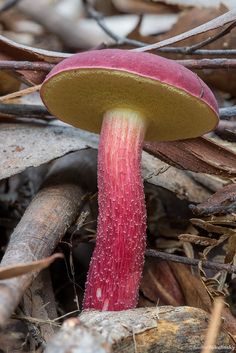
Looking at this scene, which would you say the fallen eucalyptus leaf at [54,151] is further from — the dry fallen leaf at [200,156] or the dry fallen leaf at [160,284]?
the dry fallen leaf at [160,284]

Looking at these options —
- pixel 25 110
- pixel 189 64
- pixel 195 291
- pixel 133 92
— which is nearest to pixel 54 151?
pixel 25 110

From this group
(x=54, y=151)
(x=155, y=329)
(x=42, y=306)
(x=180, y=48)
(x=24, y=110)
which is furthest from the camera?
(x=180, y=48)

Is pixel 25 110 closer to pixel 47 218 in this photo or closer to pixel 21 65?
pixel 21 65

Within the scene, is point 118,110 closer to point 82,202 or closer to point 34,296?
point 82,202

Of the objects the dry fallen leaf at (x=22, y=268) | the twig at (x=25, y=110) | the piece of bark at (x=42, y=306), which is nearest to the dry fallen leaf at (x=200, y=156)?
the twig at (x=25, y=110)

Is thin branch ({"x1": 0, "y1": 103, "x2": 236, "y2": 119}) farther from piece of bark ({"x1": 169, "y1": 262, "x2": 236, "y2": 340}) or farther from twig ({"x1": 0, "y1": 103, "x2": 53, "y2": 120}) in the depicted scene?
piece of bark ({"x1": 169, "y1": 262, "x2": 236, "y2": 340})

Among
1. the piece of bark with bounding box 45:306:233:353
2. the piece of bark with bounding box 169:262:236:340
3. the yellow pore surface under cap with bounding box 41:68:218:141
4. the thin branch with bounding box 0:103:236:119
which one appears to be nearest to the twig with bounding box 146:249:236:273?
the piece of bark with bounding box 169:262:236:340

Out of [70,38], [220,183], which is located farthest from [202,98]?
[70,38]
